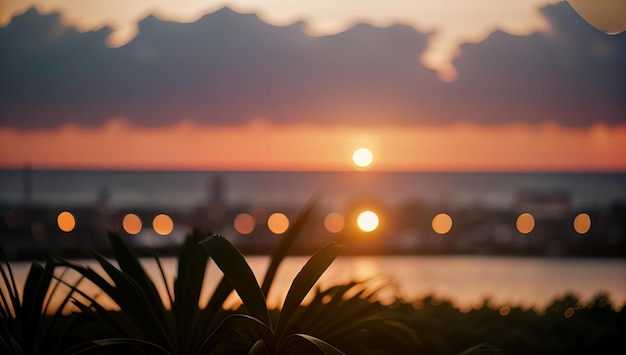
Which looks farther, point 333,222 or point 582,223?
point 333,222

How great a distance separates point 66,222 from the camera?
34688mm

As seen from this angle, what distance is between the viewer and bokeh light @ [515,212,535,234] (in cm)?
3475

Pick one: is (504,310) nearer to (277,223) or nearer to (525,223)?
(277,223)

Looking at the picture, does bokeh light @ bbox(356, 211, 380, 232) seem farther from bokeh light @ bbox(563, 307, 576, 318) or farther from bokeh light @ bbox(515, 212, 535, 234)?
bokeh light @ bbox(563, 307, 576, 318)

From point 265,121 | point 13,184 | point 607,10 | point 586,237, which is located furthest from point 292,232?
point 13,184

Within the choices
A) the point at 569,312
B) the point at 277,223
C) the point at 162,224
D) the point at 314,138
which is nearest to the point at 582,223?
the point at 314,138

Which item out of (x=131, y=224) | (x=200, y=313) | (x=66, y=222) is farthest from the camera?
(x=131, y=224)

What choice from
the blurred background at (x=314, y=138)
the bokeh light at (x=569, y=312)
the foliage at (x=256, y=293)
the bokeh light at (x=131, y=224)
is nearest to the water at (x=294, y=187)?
the blurred background at (x=314, y=138)

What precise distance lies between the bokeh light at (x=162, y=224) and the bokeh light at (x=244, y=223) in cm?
328

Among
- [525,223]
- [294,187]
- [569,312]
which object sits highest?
[294,187]

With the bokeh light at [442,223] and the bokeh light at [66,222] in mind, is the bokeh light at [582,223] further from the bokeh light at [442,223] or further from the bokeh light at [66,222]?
the bokeh light at [66,222]

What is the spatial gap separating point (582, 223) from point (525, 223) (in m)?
4.03

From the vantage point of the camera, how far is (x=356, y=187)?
37719 millimetres

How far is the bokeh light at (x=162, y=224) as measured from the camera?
36.2 meters
